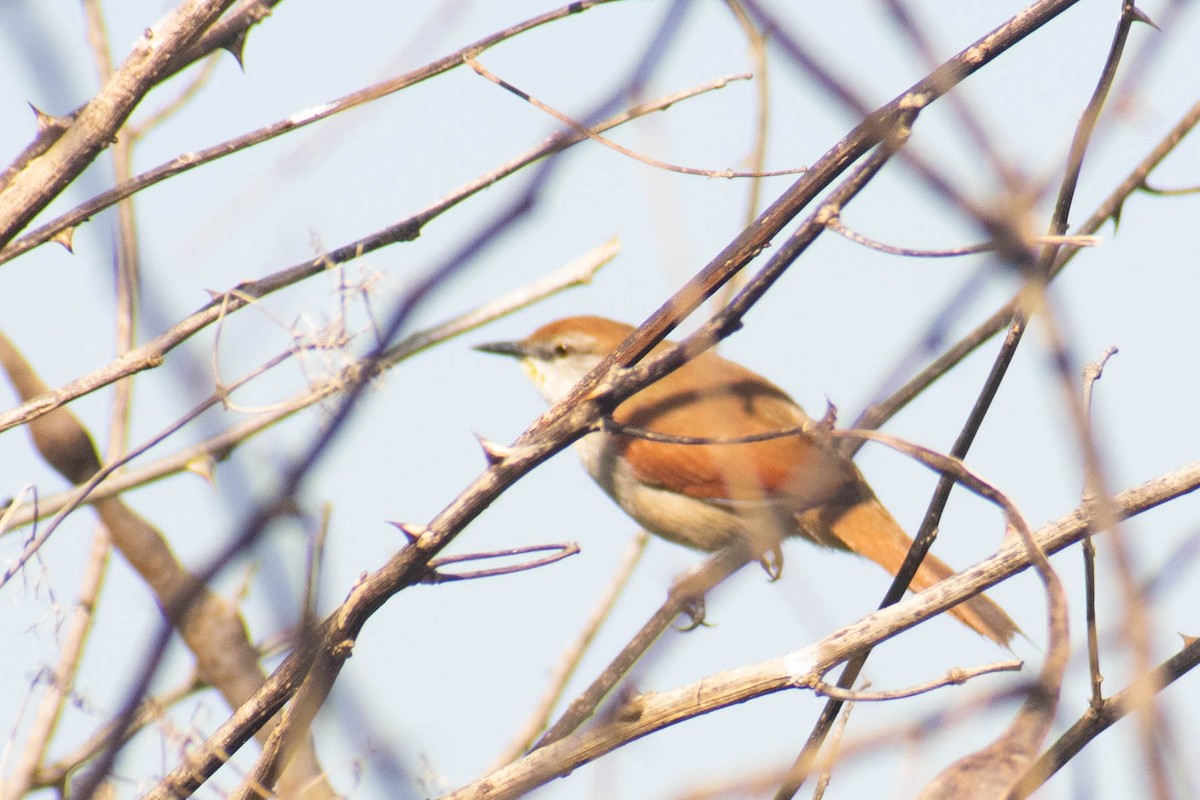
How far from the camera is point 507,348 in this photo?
20.6ft

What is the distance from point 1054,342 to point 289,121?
1781 millimetres

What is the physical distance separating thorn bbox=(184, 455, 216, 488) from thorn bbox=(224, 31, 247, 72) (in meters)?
0.78

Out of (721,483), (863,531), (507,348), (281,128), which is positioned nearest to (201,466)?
(281,128)

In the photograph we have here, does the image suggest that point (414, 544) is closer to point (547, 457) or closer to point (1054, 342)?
point (547, 457)

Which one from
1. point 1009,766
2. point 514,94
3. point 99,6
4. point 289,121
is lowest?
point 1009,766

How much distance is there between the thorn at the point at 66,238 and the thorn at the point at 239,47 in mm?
468

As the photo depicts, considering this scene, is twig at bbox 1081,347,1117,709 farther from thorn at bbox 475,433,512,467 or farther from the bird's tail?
the bird's tail

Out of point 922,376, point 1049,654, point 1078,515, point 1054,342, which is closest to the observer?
point 1054,342

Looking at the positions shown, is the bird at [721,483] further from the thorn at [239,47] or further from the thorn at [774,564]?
the thorn at [239,47]

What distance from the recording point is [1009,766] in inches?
51.9

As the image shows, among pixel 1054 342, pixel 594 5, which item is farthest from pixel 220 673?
pixel 1054 342

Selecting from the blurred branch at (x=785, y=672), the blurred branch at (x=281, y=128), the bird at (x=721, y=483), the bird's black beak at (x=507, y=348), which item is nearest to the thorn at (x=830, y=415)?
the blurred branch at (x=785, y=672)

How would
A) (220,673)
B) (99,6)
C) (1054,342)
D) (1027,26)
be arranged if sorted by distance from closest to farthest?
(1054,342) < (1027,26) < (220,673) < (99,6)

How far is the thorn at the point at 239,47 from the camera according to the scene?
8.17 feet
